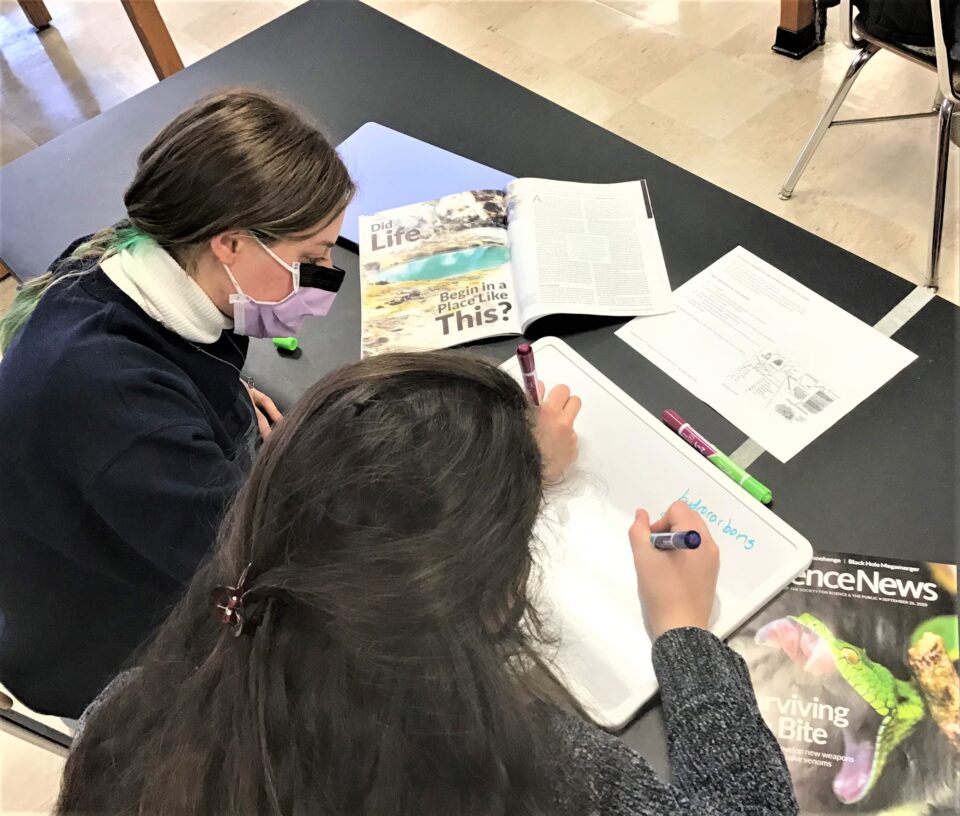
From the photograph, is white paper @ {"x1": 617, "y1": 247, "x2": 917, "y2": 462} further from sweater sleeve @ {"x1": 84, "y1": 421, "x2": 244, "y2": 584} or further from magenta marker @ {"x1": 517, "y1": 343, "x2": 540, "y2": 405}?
sweater sleeve @ {"x1": 84, "y1": 421, "x2": 244, "y2": 584}

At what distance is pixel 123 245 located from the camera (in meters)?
0.91

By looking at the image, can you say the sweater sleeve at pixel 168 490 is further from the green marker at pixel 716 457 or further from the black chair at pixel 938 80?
the black chair at pixel 938 80

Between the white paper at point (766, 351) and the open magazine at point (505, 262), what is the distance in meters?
0.05

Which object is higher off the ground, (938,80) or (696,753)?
(696,753)

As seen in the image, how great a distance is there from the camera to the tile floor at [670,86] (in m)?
2.08

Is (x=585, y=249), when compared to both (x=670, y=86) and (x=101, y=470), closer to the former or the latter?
(x=101, y=470)

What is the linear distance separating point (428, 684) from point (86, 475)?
469 millimetres

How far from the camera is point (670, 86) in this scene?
2453mm

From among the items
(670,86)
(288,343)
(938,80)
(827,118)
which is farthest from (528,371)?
(670,86)

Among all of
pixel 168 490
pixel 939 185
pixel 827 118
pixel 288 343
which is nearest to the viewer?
pixel 168 490

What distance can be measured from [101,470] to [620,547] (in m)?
0.52

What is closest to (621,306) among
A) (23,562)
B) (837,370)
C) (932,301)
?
(837,370)

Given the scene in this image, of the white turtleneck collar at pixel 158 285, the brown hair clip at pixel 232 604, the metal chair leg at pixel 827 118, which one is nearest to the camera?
the brown hair clip at pixel 232 604

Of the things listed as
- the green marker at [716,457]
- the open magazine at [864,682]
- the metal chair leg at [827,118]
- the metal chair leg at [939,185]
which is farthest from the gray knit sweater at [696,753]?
the metal chair leg at [827,118]
